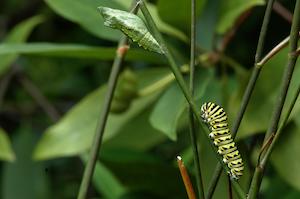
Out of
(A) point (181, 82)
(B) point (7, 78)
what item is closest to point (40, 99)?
(B) point (7, 78)

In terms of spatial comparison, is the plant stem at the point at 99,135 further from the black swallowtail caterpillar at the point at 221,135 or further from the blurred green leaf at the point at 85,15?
the blurred green leaf at the point at 85,15

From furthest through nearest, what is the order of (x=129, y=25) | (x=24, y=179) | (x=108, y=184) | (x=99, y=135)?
(x=24, y=179) → (x=108, y=184) → (x=99, y=135) → (x=129, y=25)

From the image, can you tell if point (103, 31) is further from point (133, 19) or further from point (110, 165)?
point (133, 19)

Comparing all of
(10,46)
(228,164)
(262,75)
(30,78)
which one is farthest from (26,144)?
(228,164)

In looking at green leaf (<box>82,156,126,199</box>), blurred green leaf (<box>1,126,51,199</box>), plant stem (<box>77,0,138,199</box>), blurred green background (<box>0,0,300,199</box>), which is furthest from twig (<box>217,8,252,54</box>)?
blurred green leaf (<box>1,126,51,199</box>)

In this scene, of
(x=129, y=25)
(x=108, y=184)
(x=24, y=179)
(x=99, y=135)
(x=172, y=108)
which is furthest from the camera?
(x=24, y=179)

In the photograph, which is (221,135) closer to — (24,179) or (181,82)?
(181,82)

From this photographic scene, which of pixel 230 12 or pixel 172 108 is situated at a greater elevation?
pixel 230 12

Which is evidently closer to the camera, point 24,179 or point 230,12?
point 230,12
